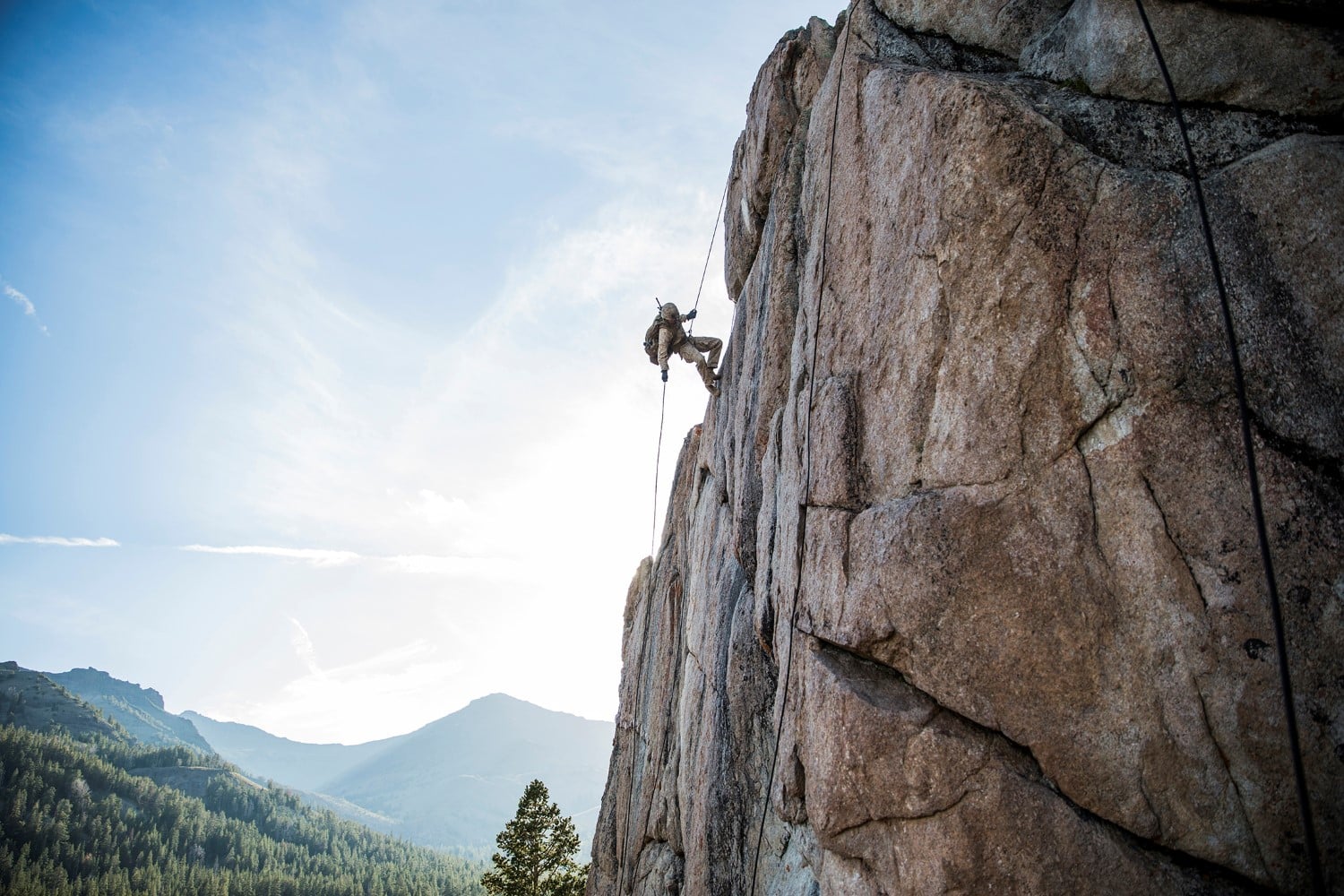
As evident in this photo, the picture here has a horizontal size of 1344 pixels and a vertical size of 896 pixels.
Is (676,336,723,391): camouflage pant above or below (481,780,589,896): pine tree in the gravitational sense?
above

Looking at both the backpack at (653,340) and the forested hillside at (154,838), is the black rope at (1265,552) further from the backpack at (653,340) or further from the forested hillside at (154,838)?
the forested hillside at (154,838)

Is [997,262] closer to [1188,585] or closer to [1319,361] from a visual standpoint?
[1319,361]

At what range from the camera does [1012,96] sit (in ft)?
22.5

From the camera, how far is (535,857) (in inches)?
1407

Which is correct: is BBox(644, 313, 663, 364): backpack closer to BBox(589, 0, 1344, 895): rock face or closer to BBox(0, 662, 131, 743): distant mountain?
BBox(589, 0, 1344, 895): rock face

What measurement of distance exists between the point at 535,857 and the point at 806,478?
35.5m

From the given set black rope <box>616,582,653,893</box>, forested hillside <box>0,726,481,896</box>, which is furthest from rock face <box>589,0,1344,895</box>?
forested hillside <box>0,726,481,896</box>

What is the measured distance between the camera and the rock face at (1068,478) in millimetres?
5355

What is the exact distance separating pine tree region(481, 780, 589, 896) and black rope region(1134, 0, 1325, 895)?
35.8 m

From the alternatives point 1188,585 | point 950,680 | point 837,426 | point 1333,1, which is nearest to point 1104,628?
point 1188,585

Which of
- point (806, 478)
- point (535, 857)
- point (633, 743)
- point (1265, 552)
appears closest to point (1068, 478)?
point (1265, 552)

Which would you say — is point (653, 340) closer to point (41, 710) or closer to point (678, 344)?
point (678, 344)

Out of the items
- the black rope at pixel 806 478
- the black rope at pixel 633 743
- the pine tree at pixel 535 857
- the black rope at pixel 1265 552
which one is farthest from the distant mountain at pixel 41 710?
the black rope at pixel 1265 552

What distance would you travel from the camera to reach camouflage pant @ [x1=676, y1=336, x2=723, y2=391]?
16.5m
